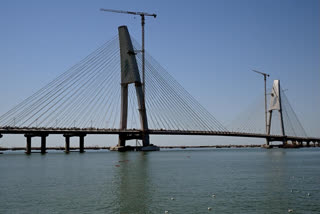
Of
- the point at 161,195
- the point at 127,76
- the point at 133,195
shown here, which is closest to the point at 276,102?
the point at 127,76

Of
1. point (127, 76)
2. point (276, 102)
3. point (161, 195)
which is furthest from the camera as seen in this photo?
point (276, 102)

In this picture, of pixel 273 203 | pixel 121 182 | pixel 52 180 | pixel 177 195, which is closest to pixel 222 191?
pixel 177 195

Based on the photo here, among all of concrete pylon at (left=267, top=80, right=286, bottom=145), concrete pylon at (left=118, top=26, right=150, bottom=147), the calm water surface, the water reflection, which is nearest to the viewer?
the calm water surface

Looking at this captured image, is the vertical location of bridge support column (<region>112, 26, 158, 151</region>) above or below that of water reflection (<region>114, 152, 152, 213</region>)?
above

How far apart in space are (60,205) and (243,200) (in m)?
9.58

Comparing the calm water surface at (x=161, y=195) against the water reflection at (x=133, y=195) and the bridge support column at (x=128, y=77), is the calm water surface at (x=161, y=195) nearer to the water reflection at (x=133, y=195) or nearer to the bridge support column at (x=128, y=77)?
the water reflection at (x=133, y=195)

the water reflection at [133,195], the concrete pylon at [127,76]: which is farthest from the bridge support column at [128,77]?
the water reflection at [133,195]

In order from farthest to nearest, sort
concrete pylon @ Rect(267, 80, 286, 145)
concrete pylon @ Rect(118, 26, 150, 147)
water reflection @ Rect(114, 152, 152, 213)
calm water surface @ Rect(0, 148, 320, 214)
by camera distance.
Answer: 1. concrete pylon @ Rect(267, 80, 286, 145)
2. concrete pylon @ Rect(118, 26, 150, 147)
3. water reflection @ Rect(114, 152, 152, 213)
4. calm water surface @ Rect(0, 148, 320, 214)

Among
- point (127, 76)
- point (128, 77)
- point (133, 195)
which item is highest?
point (127, 76)

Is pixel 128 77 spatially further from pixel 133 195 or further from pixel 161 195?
pixel 161 195

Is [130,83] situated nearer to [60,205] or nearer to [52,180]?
[52,180]

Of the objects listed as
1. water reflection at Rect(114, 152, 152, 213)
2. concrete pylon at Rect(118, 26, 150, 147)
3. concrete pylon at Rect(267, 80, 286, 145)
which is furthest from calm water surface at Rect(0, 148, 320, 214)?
concrete pylon at Rect(267, 80, 286, 145)

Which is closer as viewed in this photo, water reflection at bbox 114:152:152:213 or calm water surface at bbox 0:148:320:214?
calm water surface at bbox 0:148:320:214

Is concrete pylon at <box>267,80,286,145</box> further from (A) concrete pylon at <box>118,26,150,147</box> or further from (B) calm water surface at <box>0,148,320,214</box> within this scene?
(B) calm water surface at <box>0,148,320,214</box>
